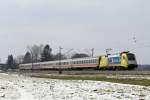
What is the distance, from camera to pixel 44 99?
17.7 meters

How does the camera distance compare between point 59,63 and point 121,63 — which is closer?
point 121,63

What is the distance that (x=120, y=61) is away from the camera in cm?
6375

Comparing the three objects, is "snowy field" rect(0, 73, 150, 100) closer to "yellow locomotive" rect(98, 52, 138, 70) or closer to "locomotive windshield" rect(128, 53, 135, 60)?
"yellow locomotive" rect(98, 52, 138, 70)

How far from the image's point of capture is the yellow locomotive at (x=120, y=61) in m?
63.3

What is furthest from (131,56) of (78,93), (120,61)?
(78,93)

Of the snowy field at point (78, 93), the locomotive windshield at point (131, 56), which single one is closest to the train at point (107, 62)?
the locomotive windshield at point (131, 56)

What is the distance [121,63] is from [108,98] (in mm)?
46254

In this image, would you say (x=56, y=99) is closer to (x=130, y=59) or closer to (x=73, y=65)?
(x=130, y=59)

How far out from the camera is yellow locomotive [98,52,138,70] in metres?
63.3

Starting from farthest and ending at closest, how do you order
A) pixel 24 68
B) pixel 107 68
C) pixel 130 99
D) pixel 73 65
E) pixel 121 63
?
pixel 24 68 < pixel 73 65 < pixel 107 68 < pixel 121 63 < pixel 130 99

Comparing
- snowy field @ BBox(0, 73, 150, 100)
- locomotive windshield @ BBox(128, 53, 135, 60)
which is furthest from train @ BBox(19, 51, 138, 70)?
snowy field @ BBox(0, 73, 150, 100)

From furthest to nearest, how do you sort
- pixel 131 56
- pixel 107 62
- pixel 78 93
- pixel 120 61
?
1. pixel 107 62
2. pixel 131 56
3. pixel 120 61
4. pixel 78 93

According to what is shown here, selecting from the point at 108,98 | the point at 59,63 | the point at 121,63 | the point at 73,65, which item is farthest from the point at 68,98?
the point at 59,63

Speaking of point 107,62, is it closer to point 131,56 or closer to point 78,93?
point 131,56
